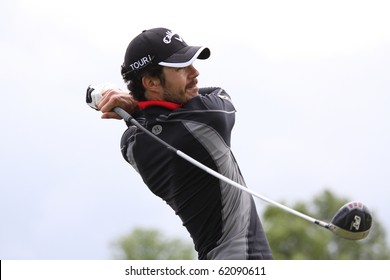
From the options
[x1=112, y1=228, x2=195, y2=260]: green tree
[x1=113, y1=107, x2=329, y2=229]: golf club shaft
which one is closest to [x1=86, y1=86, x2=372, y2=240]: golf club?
[x1=113, y1=107, x2=329, y2=229]: golf club shaft

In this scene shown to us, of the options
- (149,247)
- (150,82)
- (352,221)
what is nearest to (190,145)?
(150,82)

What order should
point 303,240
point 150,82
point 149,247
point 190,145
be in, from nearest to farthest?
1. point 190,145
2. point 150,82
3. point 303,240
4. point 149,247

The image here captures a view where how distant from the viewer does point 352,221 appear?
25.2 feet

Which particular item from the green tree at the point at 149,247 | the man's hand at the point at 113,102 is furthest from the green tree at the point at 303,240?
Answer: the man's hand at the point at 113,102

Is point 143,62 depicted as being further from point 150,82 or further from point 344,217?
point 344,217

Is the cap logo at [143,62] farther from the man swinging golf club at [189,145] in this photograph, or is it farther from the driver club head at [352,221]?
the driver club head at [352,221]

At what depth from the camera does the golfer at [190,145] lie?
323 inches

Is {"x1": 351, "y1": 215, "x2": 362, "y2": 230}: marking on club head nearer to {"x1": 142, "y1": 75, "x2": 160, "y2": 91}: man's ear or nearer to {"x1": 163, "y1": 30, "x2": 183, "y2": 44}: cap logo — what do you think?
{"x1": 142, "y1": 75, "x2": 160, "y2": 91}: man's ear

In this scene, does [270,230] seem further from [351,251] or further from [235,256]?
[235,256]

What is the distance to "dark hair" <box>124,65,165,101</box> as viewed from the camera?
327 inches

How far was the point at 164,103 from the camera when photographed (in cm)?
825

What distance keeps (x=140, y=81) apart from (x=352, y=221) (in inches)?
78.6
